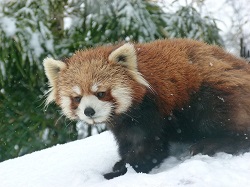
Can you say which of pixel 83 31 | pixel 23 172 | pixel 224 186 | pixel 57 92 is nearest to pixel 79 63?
pixel 57 92

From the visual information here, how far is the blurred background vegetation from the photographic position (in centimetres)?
480

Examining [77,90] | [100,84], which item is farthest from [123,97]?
[77,90]

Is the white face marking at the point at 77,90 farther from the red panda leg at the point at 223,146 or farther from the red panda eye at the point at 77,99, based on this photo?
the red panda leg at the point at 223,146

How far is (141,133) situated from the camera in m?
2.39

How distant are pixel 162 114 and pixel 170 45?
48 centimetres

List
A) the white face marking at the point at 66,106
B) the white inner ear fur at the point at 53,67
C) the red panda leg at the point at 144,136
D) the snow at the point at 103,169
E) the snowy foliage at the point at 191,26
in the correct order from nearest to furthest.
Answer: the snow at the point at 103,169 < the red panda leg at the point at 144,136 < the white face marking at the point at 66,106 < the white inner ear fur at the point at 53,67 < the snowy foliage at the point at 191,26

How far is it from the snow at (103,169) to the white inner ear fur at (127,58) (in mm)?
507

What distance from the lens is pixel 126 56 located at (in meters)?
2.44

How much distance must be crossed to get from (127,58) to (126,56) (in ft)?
0.04

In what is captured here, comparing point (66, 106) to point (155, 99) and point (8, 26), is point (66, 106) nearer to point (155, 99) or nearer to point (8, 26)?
point (155, 99)

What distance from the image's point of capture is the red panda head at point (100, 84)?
2.32m

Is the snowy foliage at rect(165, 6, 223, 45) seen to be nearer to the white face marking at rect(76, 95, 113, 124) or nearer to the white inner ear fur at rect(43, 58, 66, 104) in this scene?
the white inner ear fur at rect(43, 58, 66, 104)

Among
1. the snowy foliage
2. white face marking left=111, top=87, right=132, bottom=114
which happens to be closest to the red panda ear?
white face marking left=111, top=87, right=132, bottom=114

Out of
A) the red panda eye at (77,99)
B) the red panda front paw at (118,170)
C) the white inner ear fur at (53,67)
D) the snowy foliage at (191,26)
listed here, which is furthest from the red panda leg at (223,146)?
the snowy foliage at (191,26)
